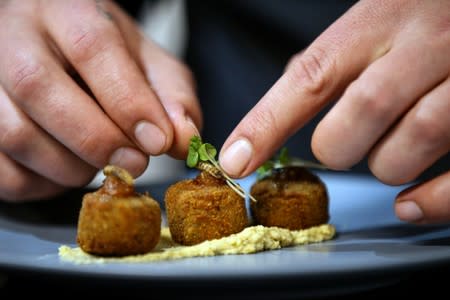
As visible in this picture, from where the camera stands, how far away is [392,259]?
4.84ft

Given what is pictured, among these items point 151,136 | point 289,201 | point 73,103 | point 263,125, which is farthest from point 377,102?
point 73,103

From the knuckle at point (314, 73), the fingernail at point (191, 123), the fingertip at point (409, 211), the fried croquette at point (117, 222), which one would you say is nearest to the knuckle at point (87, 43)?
the fingernail at point (191, 123)

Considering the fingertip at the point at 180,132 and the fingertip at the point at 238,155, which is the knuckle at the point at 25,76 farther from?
the fingertip at the point at 238,155

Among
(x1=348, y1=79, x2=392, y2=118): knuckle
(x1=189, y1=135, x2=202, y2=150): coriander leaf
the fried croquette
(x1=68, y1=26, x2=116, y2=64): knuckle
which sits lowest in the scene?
the fried croquette

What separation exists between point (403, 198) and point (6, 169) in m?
1.50

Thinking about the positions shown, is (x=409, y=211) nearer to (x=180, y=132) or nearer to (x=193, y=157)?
(x=193, y=157)

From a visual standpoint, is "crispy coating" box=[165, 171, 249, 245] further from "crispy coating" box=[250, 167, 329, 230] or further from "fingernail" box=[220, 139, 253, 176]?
"crispy coating" box=[250, 167, 329, 230]

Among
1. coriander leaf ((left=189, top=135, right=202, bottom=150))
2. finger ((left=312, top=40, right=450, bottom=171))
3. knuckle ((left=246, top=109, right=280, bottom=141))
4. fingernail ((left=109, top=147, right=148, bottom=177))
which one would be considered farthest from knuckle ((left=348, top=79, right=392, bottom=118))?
fingernail ((left=109, top=147, right=148, bottom=177))

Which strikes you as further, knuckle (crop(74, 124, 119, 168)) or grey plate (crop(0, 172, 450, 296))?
knuckle (crop(74, 124, 119, 168))

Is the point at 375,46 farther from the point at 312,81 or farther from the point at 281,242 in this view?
the point at 281,242

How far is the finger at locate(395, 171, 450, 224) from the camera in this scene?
176 centimetres

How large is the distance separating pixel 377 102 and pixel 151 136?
76 centimetres

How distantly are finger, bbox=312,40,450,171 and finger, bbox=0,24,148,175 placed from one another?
73 centimetres

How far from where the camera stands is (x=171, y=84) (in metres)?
2.32
